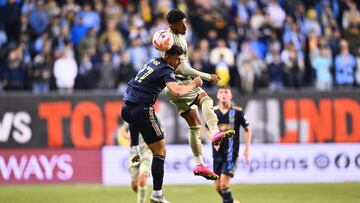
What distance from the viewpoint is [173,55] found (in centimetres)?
1353

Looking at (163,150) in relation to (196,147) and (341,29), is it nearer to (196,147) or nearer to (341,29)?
(196,147)

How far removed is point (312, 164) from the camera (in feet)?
74.2

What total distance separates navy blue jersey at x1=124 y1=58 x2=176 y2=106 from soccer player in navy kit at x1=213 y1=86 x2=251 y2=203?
2288mm

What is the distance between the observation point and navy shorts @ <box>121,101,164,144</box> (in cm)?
1363

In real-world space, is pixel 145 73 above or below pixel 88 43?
below

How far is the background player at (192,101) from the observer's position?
14094 millimetres

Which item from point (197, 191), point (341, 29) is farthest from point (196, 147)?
point (341, 29)

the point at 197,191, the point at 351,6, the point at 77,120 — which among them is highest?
the point at 351,6

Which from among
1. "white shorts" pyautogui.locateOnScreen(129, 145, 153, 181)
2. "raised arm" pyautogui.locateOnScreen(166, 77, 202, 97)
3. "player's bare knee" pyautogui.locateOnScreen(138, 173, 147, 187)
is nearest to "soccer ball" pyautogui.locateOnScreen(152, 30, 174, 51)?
"raised arm" pyautogui.locateOnScreen(166, 77, 202, 97)

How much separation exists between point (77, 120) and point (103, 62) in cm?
166

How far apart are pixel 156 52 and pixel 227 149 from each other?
26.0ft

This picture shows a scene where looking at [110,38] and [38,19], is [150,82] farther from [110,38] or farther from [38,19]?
[38,19]

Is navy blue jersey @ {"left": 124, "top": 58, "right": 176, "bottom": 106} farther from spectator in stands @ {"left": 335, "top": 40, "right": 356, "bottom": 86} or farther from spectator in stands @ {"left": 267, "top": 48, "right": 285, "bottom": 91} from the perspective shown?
spectator in stands @ {"left": 335, "top": 40, "right": 356, "bottom": 86}

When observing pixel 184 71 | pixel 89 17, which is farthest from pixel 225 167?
pixel 89 17
